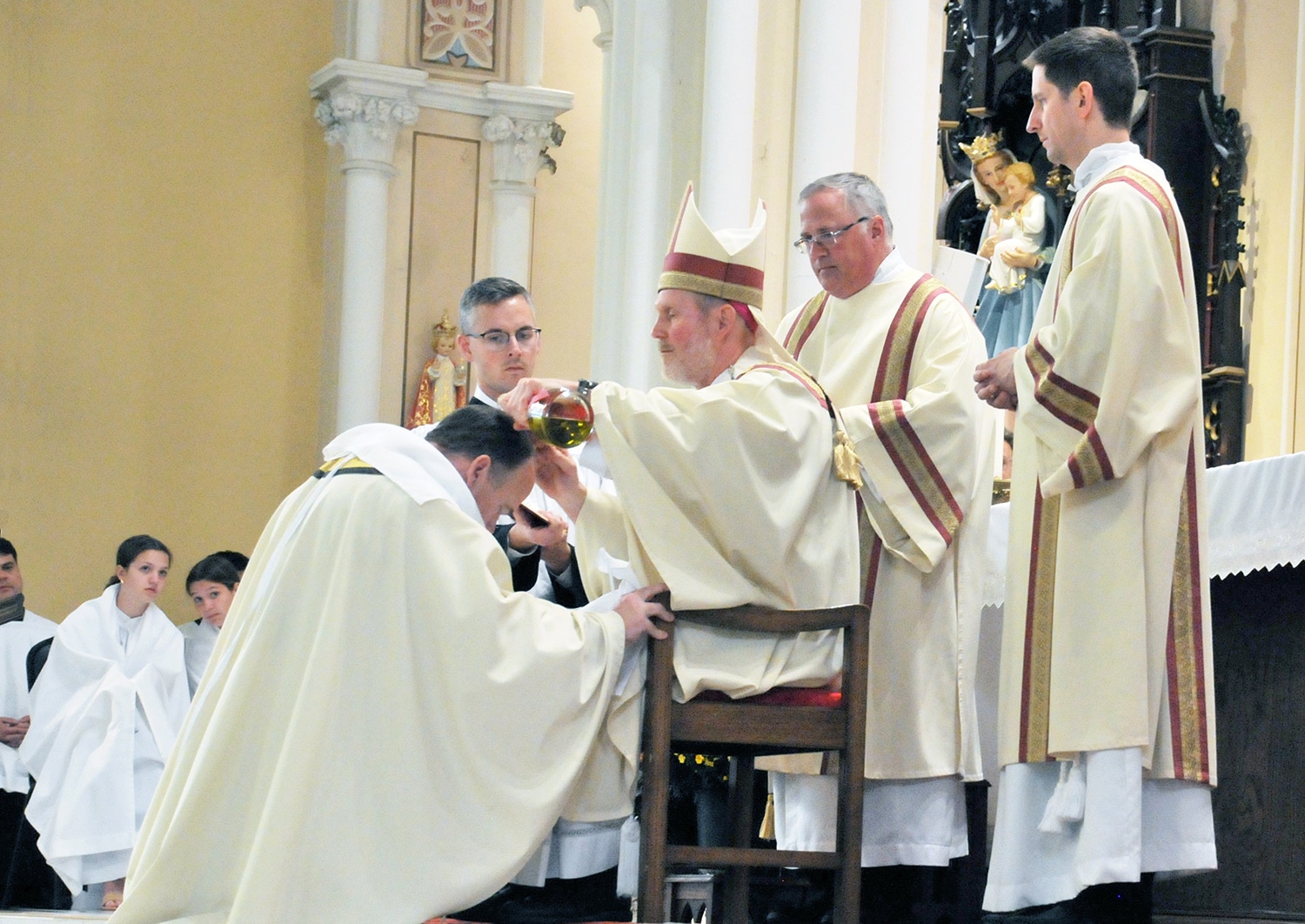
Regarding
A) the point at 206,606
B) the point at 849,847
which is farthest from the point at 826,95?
the point at 206,606

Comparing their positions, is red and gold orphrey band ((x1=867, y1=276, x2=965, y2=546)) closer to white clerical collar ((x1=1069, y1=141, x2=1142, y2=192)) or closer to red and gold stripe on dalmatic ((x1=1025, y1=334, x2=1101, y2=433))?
red and gold stripe on dalmatic ((x1=1025, y1=334, x2=1101, y2=433))

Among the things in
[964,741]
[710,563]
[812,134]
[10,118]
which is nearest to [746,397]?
[710,563]

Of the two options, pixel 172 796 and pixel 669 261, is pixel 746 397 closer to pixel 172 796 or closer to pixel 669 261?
pixel 669 261

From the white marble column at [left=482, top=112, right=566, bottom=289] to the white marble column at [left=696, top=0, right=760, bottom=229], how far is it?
4779 millimetres

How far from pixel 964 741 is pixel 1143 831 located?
1.86 ft

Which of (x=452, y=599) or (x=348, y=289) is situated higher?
(x=348, y=289)

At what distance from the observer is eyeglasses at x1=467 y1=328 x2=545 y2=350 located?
484cm

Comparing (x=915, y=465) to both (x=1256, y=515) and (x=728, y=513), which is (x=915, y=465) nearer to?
(x=728, y=513)

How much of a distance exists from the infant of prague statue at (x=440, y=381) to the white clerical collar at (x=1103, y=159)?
698 cm

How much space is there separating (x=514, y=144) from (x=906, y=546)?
7354 millimetres

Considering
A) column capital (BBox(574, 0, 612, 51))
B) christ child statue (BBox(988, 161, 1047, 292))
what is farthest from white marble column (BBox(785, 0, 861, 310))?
column capital (BBox(574, 0, 612, 51))

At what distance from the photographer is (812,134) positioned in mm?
6066

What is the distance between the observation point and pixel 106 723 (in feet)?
22.9

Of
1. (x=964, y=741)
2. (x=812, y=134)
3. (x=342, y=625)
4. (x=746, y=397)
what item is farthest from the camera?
(x=812, y=134)
